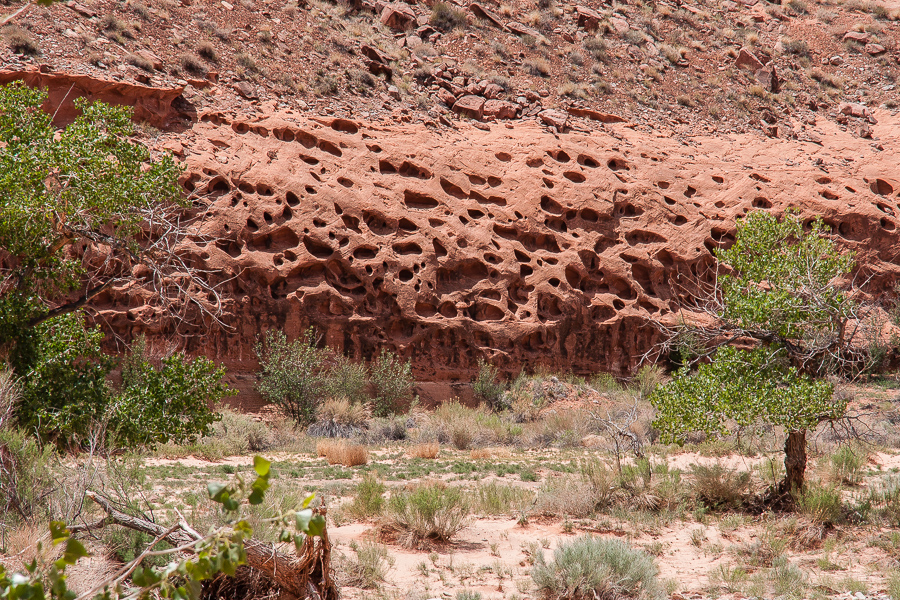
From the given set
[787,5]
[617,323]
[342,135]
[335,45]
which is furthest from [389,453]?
[787,5]

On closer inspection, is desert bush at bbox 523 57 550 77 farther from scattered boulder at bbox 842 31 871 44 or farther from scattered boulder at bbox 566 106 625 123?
scattered boulder at bbox 842 31 871 44

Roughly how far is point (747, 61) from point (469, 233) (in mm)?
14998

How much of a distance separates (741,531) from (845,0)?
29.6 metres

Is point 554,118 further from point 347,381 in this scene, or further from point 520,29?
point 347,381

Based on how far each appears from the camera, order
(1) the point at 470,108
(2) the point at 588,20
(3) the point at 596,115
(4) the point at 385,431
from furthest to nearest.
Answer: (2) the point at 588,20 < (3) the point at 596,115 < (1) the point at 470,108 < (4) the point at 385,431

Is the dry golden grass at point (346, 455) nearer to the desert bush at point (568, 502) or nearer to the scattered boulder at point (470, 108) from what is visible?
the desert bush at point (568, 502)

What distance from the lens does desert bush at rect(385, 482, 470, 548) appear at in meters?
6.40

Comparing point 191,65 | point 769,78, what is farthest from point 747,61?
point 191,65

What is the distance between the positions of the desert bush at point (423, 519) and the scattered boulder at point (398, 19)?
1861 centimetres

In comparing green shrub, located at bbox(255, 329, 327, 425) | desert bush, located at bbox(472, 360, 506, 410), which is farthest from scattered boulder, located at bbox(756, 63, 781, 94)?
green shrub, located at bbox(255, 329, 327, 425)

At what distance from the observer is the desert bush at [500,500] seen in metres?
7.60

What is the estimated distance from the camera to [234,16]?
63.4ft

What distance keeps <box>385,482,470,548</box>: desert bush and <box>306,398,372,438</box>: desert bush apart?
6.44 metres

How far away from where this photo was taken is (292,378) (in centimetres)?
1350
